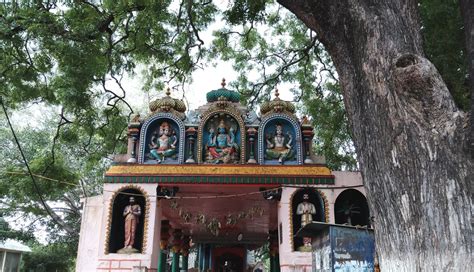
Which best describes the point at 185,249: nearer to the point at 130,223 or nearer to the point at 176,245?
the point at 176,245

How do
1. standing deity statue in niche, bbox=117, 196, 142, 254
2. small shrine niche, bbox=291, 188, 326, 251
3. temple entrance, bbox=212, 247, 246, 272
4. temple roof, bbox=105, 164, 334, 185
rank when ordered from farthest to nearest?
temple entrance, bbox=212, 247, 246, 272
temple roof, bbox=105, 164, 334, 185
small shrine niche, bbox=291, 188, 326, 251
standing deity statue in niche, bbox=117, 196, 142, 254

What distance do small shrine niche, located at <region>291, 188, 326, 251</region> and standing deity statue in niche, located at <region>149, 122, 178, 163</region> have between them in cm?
284

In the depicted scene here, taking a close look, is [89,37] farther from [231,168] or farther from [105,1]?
[231,168]

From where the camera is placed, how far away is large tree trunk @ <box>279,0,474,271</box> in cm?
258

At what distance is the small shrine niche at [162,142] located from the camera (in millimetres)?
8891

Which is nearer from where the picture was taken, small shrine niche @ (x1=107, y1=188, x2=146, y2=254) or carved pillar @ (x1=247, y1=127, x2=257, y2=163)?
small shrine niche @ (x1=107, y1=188, x2=146, y2=254)

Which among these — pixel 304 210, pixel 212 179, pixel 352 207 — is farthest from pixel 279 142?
pixel 352 207

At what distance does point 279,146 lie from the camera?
9.04 m

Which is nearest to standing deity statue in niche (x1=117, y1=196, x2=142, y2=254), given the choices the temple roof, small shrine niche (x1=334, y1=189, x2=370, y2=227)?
the temple roof

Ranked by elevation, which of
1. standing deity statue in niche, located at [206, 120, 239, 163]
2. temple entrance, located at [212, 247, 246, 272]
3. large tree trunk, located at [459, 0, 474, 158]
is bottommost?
temple entrance, located at [212, 247, 246, 272]

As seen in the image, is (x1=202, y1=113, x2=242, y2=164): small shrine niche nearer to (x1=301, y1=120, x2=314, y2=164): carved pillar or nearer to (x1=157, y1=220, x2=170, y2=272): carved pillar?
(x1=301, y1=120, x2=314, y2=164): carved pillar

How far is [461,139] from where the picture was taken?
2.68 metres

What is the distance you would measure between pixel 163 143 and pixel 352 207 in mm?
4292

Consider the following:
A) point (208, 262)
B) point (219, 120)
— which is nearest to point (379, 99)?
point (219, 120)
